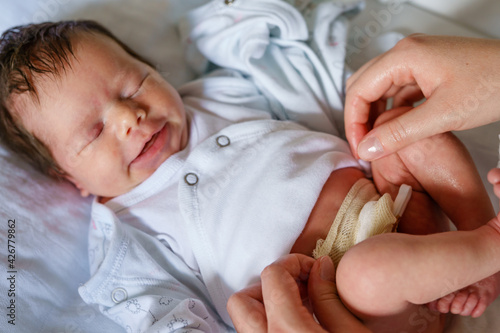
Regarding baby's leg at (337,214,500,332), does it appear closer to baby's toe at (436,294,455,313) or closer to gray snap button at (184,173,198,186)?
baby's toe at (436,294,455,313)

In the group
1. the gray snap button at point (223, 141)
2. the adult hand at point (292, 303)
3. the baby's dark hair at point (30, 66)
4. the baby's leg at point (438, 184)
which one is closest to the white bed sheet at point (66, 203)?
the baby's dark hair at point (30, 66)

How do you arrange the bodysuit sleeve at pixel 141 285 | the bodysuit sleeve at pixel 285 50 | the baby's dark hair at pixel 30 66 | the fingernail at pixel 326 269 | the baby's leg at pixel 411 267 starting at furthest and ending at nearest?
the bodysuit sleeve at pixel 285 50, the baby's dark hair at pixel 30 66, the bodysuit sleeve at pixel 141 285, the fingernail at pixel 326 269, the baby's leg at pixel 411 267

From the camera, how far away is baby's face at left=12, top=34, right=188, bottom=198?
0.98 meters

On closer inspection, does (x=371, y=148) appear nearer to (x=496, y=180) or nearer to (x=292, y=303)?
(x=496, y=180)

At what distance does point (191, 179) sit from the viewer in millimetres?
1029

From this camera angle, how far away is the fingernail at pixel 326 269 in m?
0.76

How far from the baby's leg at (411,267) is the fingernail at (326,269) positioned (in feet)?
0.19

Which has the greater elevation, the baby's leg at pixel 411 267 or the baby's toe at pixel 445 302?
the baby's leg at pixel 411 267

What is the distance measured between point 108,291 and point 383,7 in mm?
1343

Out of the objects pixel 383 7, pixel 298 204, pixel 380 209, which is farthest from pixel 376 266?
pixel 383 7

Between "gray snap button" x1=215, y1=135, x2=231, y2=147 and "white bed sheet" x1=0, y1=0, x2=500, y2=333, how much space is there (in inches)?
16.8

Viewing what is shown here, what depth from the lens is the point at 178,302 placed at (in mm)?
920

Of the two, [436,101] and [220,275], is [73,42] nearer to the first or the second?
[220,275]

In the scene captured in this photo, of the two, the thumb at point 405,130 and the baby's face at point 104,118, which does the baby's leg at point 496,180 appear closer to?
the thumb at point 405,130
